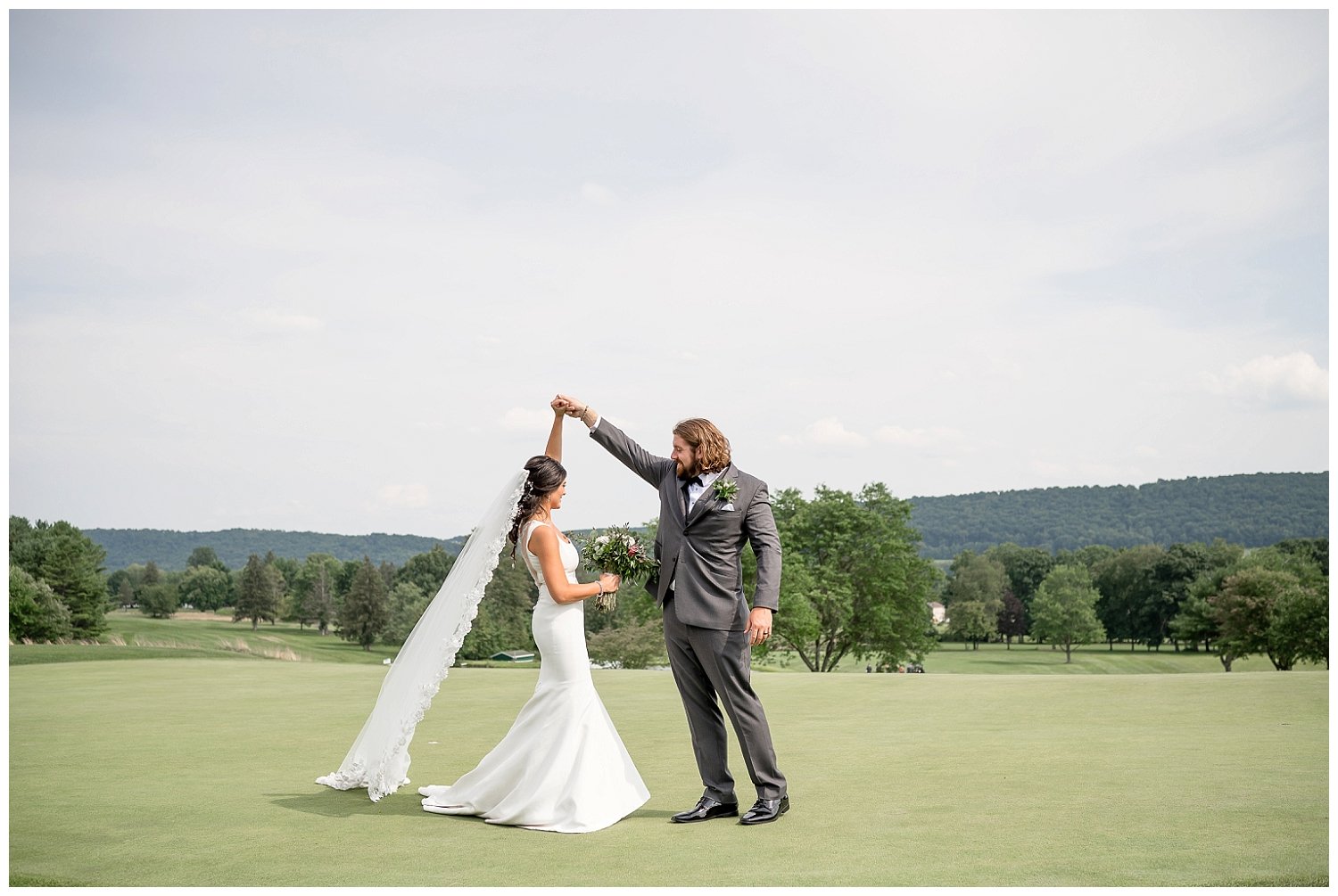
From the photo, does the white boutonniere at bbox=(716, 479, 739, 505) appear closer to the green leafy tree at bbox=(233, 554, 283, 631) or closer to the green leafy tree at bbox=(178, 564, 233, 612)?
the green leafy tree at bbox=(233, 554, 283, 631)

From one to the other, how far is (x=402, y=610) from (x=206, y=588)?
49.5ft

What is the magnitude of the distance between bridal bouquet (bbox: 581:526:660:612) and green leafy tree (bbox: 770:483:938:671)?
3355 cm

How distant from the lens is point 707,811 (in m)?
6.81

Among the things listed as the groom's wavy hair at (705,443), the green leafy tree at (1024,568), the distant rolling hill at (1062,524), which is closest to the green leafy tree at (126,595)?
the distant rolling hill at (1062,524)

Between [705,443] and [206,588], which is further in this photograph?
[206,588]

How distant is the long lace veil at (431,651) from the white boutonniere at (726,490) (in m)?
1.34

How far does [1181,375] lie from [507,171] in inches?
1826

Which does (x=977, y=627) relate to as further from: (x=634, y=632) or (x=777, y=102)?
(x=777, y=102)

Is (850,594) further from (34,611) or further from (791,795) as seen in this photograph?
(791,795)

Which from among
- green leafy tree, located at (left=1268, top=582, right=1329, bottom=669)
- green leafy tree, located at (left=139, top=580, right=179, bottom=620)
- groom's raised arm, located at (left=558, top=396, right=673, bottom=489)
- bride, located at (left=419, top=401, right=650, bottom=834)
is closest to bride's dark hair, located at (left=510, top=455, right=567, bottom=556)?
bride, located at (left=419, top=401, right=650, bottom=834)

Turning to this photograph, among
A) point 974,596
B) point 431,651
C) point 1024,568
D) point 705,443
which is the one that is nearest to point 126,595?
point 974,596

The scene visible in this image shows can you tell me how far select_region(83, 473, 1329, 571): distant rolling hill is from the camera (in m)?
71.7

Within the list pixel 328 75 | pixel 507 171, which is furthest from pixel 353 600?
pixel 328 75

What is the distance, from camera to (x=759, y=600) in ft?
21.8
